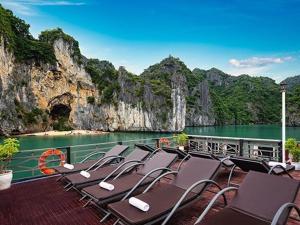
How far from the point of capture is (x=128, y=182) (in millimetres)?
3434

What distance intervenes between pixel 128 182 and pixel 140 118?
173ft

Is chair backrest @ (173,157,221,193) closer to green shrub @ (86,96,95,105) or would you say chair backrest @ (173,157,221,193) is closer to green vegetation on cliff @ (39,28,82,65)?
green vegetation on cliff @ (39,28,82,65)

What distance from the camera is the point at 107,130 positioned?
57062 millimetres

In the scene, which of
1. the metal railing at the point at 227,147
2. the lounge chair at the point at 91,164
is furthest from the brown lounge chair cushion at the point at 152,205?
the metal railing at the point at 227,147

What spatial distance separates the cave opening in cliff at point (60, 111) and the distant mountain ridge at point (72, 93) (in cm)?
6

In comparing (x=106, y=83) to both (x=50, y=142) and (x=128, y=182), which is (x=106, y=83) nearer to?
(x=50, y=142)

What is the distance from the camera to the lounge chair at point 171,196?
7.61 ft

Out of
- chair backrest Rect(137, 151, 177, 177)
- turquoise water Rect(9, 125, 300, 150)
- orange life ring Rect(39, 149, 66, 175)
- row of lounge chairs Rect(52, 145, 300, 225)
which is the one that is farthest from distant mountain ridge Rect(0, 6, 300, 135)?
row of lounge chairs Rect(52, 145, 300, 225)

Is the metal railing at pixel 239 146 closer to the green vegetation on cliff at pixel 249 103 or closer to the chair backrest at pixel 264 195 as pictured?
the chair backrest at pixel 264 195

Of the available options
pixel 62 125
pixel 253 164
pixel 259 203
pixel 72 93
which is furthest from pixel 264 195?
pixel 62 125

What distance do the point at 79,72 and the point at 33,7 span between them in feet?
84.8

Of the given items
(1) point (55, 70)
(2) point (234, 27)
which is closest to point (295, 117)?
(2) point (234, 27)

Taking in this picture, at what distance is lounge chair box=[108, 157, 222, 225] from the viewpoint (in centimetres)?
232

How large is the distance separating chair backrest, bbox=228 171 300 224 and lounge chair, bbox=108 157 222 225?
0.40 meters
